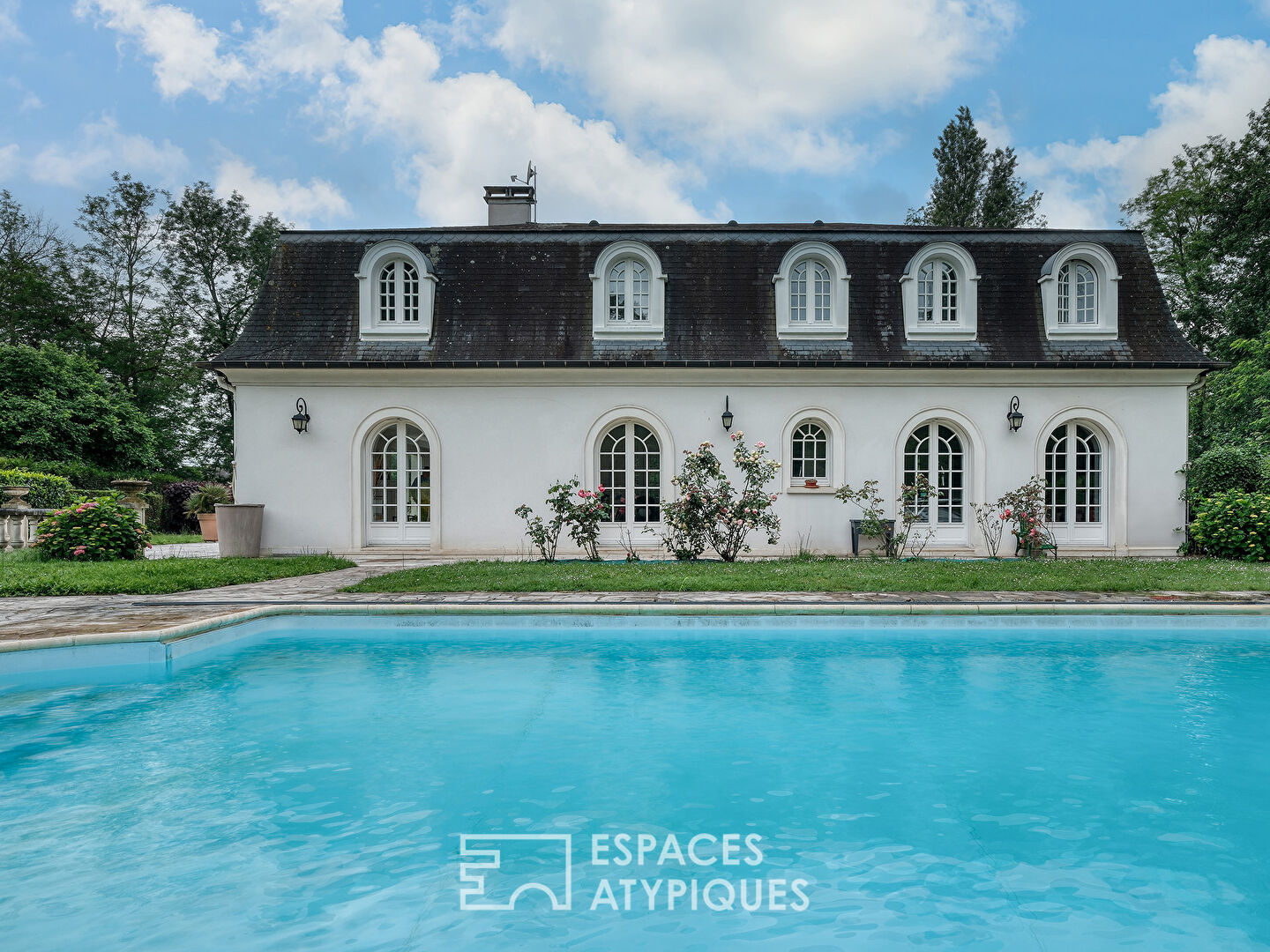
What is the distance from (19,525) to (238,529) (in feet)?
18.5

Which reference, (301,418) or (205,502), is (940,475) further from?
(205,502)

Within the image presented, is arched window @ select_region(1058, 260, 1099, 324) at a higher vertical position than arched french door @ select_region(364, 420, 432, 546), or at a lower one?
higher

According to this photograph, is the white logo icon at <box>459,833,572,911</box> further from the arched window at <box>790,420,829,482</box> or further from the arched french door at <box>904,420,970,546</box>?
the arched french door at <box>904,420,970,546</box>

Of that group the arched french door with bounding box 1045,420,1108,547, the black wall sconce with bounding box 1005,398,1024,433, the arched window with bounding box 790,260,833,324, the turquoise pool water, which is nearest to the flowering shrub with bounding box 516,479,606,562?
the turquoise pool water

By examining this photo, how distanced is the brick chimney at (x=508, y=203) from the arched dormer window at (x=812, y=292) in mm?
8495

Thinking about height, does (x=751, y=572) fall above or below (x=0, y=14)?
below

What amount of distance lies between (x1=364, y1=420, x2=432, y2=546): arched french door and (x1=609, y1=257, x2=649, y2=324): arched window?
5046 mm

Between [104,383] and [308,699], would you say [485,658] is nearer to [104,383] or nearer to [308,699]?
[308,699]

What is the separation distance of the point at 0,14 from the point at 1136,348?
2608 cm

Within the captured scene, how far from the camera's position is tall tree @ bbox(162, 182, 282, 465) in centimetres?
3169

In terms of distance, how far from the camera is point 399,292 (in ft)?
50.0

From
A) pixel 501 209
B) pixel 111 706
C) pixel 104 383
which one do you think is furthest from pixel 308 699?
pixel 104 383

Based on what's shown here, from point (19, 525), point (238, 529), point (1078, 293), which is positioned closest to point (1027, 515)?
point (1078, 293)

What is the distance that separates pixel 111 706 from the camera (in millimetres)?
6113
